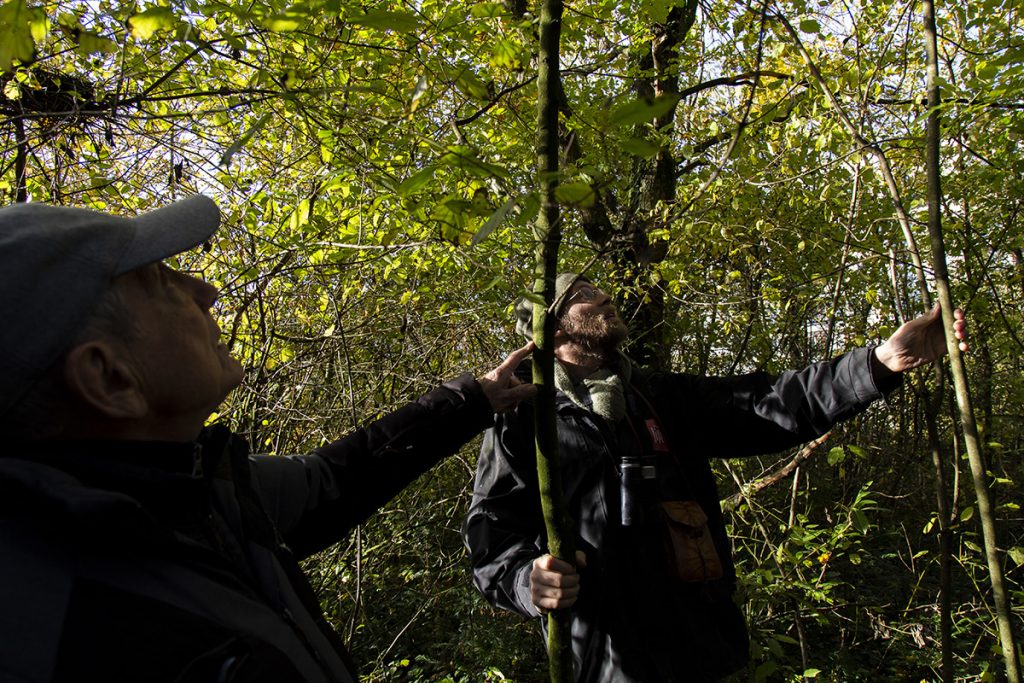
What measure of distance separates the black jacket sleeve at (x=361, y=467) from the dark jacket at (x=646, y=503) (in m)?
0.34

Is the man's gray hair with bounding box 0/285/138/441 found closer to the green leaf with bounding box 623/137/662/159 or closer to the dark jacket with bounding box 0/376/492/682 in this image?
the dark jacket with bounding box 0/376/492/682

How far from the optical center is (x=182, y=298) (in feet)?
4.06

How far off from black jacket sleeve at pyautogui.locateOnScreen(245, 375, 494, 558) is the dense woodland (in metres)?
0.65

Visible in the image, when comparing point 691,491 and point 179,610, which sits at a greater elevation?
point 179,610

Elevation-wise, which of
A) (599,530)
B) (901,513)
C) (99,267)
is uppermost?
(99,267)

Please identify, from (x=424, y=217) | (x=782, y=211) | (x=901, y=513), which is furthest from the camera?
(x=901, y=513)

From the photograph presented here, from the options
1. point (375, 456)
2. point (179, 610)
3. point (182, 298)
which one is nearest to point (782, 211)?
point (375, 456)

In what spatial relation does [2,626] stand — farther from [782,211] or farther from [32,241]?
[782,211]

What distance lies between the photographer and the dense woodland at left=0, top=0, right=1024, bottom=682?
9.27ft

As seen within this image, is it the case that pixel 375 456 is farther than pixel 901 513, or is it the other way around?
pixel 901 513

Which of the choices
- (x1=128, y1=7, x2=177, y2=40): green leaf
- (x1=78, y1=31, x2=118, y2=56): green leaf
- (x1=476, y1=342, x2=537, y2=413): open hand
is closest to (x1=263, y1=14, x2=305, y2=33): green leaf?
(x1=128, y1=7, x2=177, y2=40): green leaf

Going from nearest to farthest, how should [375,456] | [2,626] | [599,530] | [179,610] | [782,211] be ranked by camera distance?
1. [2,626]
2. [179,610]
3. [375,456]
4. [599,530]
5. [782,211]

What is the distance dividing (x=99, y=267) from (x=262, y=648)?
63cm

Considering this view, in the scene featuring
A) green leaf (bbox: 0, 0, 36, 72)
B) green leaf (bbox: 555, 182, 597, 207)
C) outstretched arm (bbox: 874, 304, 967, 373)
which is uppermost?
green leaf (bbox: 0, 0, 36, 72)
